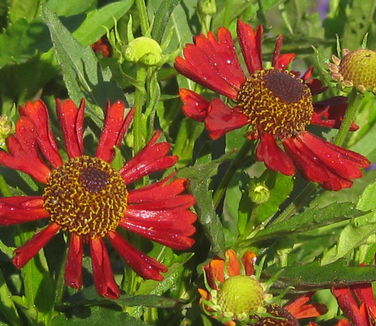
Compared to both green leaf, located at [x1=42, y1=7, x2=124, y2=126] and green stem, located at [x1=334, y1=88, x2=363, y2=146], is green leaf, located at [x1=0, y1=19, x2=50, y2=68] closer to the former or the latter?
green leaf, located at [x1=42, y1=7, x2=124, y2=126]

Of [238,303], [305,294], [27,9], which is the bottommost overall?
[305,294]

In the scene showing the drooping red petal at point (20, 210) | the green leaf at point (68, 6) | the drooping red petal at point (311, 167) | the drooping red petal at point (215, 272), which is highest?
the green leaf at point (68, 6)

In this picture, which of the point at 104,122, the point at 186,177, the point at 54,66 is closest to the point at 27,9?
the point at 54,66

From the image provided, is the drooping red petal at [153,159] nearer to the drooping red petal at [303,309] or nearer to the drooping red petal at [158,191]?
the drooping red petal at [158,191]

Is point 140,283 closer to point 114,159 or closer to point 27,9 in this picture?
point 114,159

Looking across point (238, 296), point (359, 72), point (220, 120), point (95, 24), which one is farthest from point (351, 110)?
point (95, 24)

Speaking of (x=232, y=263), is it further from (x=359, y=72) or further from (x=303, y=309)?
(x=359, y=72)

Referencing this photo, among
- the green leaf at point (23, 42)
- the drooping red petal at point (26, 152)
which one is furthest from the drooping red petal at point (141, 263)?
the green leaf at point (23, 42)
